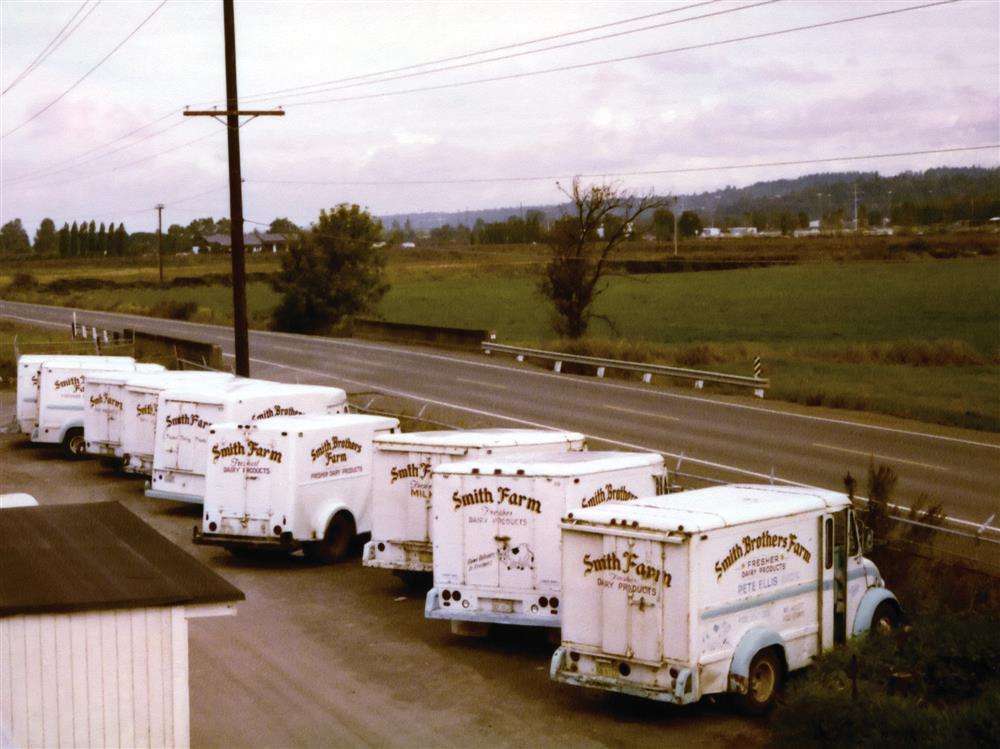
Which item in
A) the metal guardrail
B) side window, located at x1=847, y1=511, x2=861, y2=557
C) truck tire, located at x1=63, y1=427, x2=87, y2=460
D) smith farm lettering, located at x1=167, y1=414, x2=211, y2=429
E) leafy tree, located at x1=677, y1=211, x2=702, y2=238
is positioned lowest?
truck tire, located at x1=63, y1=427, x2=87, y2=460

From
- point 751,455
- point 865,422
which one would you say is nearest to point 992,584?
point 751,455

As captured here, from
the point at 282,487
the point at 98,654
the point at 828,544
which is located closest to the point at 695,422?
the point at 282,487

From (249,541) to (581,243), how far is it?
43.7m

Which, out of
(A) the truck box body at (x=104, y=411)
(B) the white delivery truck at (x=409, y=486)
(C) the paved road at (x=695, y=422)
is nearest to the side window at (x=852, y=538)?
(B) the white delivery truck at (x=409, y=486)

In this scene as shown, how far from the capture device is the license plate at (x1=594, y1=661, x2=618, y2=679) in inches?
517

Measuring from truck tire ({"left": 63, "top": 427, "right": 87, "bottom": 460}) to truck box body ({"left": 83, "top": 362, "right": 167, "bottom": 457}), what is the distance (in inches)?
112

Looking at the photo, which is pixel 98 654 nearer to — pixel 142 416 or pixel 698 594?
pixel 698 594

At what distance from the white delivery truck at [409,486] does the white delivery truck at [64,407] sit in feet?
55.2

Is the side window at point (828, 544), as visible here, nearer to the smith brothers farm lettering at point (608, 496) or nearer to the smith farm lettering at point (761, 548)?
the smith farm lettering at point (761, 548)

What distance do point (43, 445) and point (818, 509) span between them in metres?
27.8

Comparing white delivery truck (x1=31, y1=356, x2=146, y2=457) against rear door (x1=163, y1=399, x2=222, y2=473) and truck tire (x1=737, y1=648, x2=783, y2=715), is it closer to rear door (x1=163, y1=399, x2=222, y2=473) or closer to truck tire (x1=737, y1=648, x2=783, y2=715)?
rear door (x1=163, y1=399, x2=222, y2=473)

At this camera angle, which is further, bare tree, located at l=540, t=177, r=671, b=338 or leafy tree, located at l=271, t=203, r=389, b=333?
leafy tree, located at l=271, t=203, r=389, b=333

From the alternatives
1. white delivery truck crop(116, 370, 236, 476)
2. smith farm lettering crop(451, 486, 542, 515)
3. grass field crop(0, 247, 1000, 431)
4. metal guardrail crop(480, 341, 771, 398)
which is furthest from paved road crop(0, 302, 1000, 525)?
white delivery truck crop(116, 370, 236, 476)

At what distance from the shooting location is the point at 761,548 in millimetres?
13484
